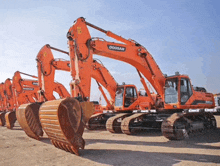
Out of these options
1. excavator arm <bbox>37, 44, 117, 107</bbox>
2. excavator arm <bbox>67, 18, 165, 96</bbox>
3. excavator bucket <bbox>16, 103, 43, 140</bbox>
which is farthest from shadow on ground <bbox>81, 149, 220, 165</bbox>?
excavator arm <bbox>37, 44, 117, 107</bbox>

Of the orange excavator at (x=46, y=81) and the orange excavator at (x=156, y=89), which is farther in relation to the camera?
the orange excavator at (x=46, y=81)

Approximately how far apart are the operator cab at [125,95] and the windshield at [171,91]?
9.40 ft

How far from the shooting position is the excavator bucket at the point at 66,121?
17.7 ft

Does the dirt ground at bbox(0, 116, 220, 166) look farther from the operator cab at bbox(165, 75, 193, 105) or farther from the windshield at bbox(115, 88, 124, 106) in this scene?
the windshield at bbox(115, 88, 124, 106)

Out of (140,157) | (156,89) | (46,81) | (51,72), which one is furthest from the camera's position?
(51,72)

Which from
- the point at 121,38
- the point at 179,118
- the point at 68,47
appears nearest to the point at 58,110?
the point at 68,47

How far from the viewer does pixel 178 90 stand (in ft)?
30.6

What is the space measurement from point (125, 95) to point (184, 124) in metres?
4.35

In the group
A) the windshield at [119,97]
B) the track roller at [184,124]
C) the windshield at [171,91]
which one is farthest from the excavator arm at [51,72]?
the track roller at [184,124]

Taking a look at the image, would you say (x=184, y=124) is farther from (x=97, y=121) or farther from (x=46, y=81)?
(x=46, y=81)

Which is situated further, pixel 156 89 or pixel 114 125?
pixel 156 89

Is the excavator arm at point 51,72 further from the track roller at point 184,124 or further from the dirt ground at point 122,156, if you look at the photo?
the dirt ground at point 122,156

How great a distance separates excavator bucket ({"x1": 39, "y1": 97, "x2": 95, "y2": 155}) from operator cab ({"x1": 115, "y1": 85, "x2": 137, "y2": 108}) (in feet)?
20.3

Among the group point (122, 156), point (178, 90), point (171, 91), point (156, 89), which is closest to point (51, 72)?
point (156, 89)
